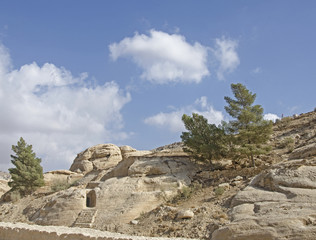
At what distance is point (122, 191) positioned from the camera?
1964 cm

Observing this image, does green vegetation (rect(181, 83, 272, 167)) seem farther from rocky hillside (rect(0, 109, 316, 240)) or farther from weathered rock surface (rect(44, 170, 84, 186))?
weathered rock surface (rect(44, 170, 84, 186))

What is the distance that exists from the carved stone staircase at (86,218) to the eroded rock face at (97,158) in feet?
57.5

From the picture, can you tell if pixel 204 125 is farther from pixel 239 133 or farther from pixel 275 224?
pixel 275 224

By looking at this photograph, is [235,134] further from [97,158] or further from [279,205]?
[97,158]

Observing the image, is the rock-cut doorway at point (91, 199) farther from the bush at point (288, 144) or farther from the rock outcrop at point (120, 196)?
the bush at point (288, 144)

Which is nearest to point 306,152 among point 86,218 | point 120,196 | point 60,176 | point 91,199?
point 120,196

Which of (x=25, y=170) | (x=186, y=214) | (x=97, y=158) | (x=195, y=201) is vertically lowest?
(x=186, y=214)

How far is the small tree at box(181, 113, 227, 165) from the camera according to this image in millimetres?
21172

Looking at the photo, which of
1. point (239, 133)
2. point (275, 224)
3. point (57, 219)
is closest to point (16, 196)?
point (57, 219)

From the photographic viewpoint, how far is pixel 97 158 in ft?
125

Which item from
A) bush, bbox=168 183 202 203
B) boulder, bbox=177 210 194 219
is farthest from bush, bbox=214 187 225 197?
boulder, bbox=177 210 194 219

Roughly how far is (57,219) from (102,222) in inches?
135

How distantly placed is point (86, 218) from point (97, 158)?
2014cm

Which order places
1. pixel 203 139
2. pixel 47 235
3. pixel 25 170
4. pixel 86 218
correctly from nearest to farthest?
pixel 47 235, pixel 86 218, pixel 203 139, pixel 25 170
